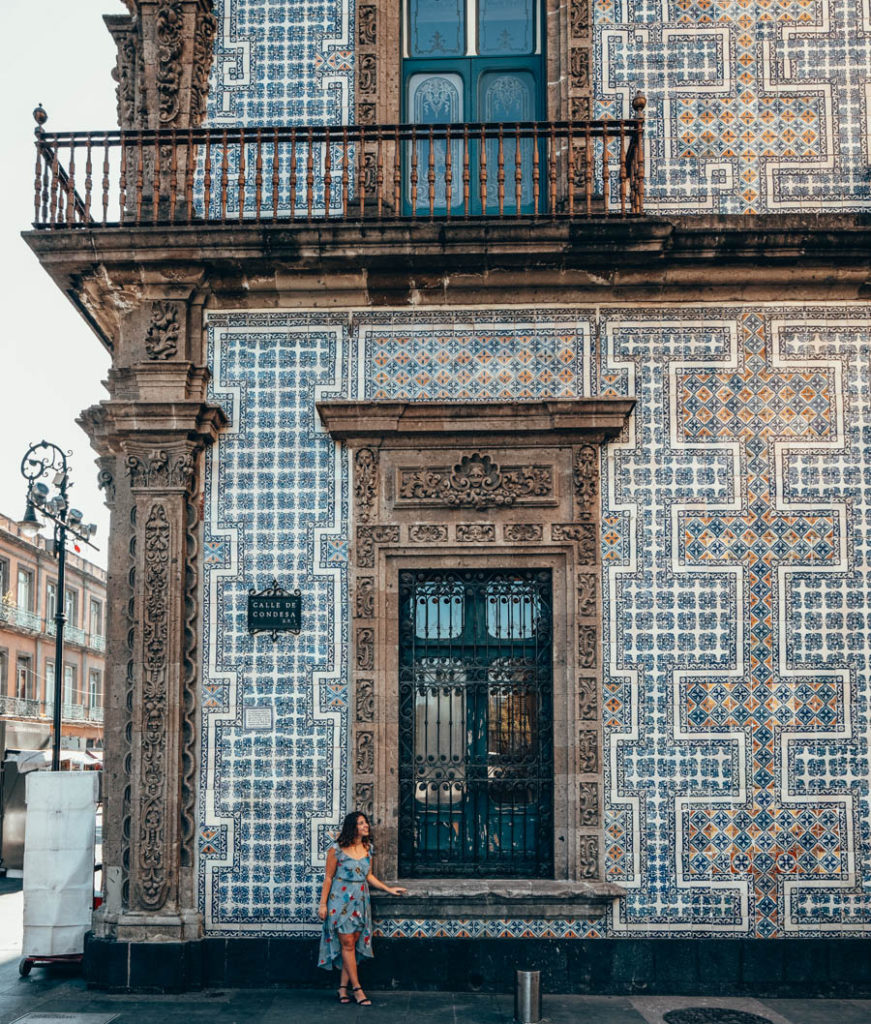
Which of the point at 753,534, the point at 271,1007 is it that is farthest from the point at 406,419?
the point at 271,1007

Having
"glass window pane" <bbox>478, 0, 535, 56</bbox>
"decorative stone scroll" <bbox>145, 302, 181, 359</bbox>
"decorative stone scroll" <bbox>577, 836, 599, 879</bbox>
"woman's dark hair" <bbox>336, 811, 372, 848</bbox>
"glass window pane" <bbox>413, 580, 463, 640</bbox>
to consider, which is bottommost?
"decorative stone scroll" <bbox>577, 836, 599, 879</bbox>

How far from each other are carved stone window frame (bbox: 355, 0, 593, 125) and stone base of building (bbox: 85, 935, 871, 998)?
6808mm

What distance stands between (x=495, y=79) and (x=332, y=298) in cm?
261

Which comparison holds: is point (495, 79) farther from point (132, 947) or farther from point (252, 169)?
point (132, 947)

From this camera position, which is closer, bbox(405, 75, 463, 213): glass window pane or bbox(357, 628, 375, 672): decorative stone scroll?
bbox(357, 628, 375, 672): decorative stone scroll

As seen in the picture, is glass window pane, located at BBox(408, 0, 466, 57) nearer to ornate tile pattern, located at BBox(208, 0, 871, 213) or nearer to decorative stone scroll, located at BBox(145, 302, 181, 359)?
ornate tile pattern, located at BBox(208, 0, 871, 213)

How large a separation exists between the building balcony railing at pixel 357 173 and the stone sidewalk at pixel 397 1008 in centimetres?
606

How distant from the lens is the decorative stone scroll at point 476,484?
9.68 meters

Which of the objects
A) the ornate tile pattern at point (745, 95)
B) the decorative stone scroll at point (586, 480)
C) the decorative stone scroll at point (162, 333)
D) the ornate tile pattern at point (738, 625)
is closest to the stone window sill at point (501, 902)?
the ornate tile pattern at point (738, 625)

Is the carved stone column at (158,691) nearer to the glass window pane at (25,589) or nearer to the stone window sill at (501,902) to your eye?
the stone window sill at (501,902)

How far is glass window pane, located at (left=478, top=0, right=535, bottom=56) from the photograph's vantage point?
35.0ft

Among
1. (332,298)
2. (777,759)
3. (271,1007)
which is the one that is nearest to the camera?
(271,1007)

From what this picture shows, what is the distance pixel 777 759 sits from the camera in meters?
9.33

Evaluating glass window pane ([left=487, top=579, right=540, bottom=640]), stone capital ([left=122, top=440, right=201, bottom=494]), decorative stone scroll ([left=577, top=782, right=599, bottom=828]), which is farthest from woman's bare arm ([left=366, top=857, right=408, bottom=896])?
stone capital ([left=122, top=440, right=201, bottom=494])
